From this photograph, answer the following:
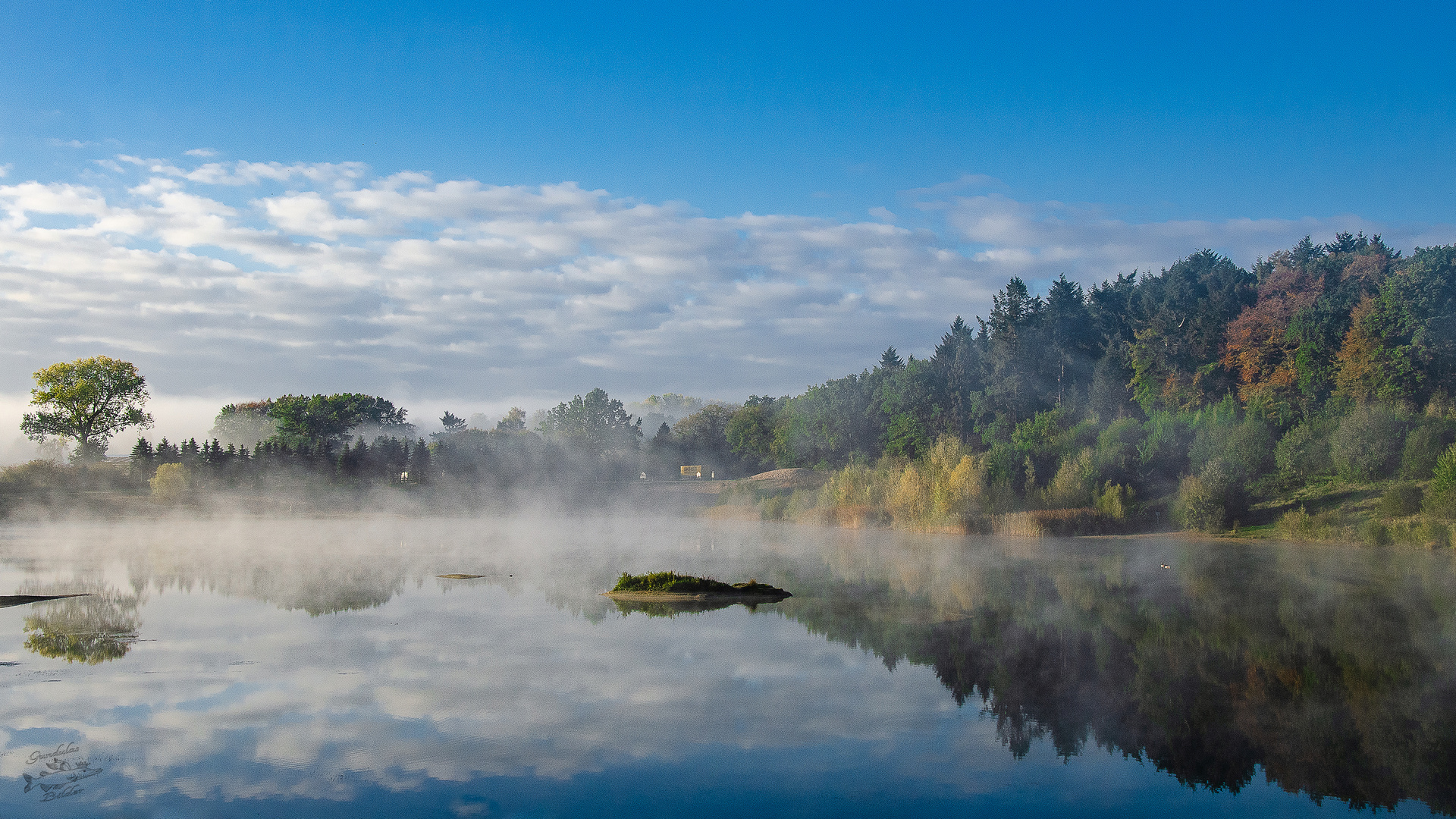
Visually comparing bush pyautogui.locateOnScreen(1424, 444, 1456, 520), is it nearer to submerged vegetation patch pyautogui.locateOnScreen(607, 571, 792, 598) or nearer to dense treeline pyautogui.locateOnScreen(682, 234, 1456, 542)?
dense treeline pyautogui.locateOnScreen(682, 234, 1456, 542)

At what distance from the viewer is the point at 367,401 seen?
105 m

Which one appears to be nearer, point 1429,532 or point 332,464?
point 1429,532

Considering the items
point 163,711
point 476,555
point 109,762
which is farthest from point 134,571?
point 109,762

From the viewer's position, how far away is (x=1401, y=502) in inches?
1467

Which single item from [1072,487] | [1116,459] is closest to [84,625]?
[1072,487]

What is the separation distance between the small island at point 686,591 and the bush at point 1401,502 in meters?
28.0

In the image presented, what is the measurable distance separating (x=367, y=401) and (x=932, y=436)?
63.6 m

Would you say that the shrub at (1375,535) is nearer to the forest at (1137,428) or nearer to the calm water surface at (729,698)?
the forest at (1137,428)

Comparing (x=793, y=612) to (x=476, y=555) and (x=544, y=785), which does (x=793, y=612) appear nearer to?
(x=544, y=785)

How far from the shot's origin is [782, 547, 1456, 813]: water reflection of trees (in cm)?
1006

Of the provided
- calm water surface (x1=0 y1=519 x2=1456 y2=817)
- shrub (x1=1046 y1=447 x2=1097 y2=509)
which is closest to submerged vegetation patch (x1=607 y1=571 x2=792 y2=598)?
A: calm water surface (x1=0 y1=519 x2=1456 y2=817)

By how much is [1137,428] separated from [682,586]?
38.1 metres

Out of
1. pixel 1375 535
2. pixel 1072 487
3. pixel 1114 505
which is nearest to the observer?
pixel 1375 535

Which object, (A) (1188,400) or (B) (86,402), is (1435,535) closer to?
(A) (1188,400)
